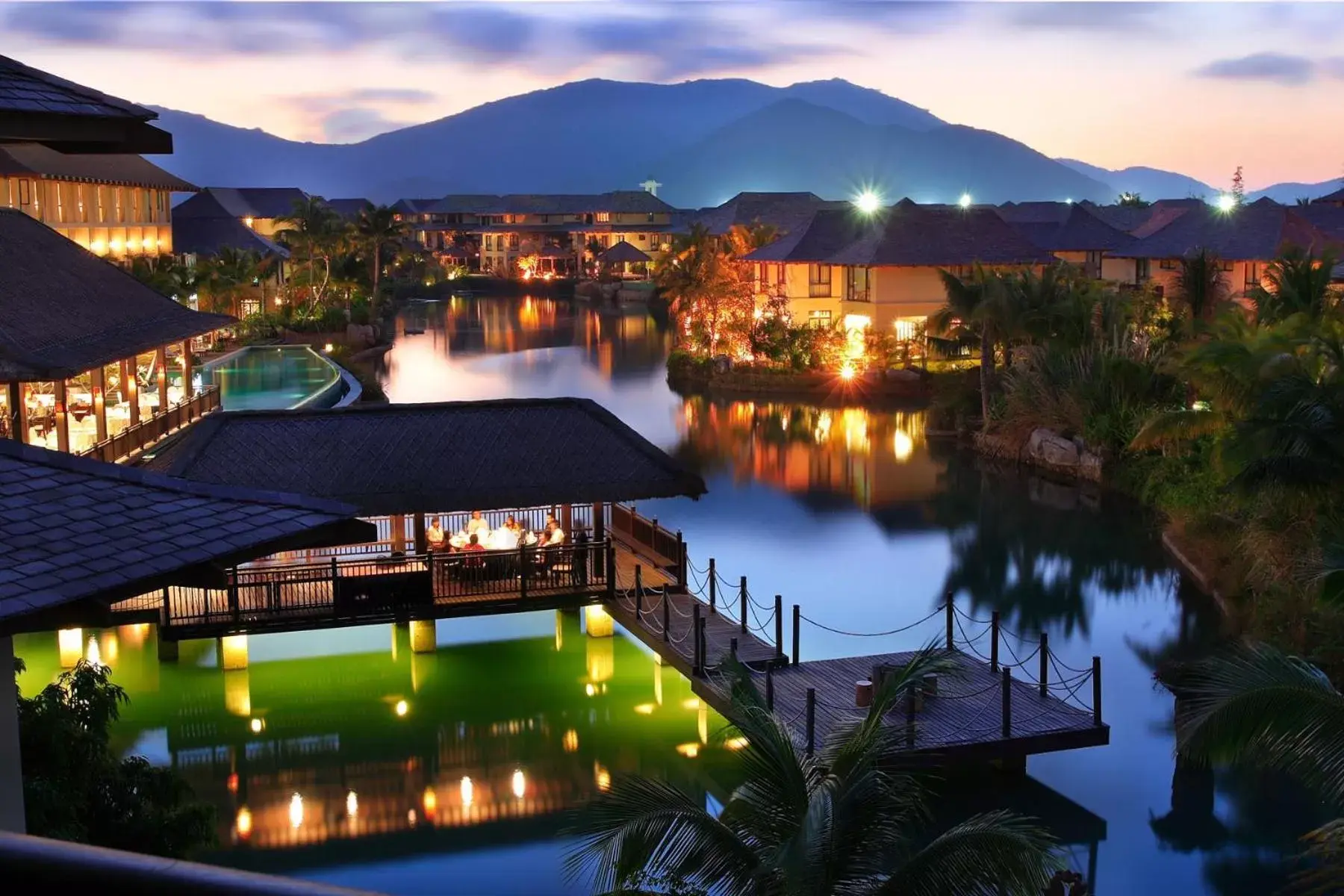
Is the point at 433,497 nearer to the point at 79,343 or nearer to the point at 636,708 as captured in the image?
the point at 636,708

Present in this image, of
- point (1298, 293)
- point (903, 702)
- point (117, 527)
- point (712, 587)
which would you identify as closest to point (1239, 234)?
point (1298, 293)

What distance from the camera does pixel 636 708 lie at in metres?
18.3

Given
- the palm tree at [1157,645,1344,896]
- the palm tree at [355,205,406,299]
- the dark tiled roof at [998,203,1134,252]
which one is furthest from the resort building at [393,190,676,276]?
the palm tree at [1157,645,1344,896]

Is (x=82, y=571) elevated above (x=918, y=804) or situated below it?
above

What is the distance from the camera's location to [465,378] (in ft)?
171

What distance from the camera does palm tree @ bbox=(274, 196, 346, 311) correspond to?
64.3m

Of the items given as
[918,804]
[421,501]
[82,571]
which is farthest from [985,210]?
[82,571]

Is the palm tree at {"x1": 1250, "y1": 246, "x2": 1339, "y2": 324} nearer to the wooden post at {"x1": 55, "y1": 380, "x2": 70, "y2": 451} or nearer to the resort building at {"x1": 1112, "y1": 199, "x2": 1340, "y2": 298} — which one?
the wooden post at {"x1": 55, "y1": 380, "x2": 70, "y2": 451}

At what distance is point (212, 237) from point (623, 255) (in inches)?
1448

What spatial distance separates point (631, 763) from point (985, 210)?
41.5 metres

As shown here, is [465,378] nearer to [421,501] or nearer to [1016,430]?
[1016,430]

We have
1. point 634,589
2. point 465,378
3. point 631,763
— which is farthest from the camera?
point 465,378

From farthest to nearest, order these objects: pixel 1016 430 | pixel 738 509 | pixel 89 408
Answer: pixel 1016 430
pixel 738 509
pixel 89 408

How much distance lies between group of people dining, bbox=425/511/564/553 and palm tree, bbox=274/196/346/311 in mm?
43756
